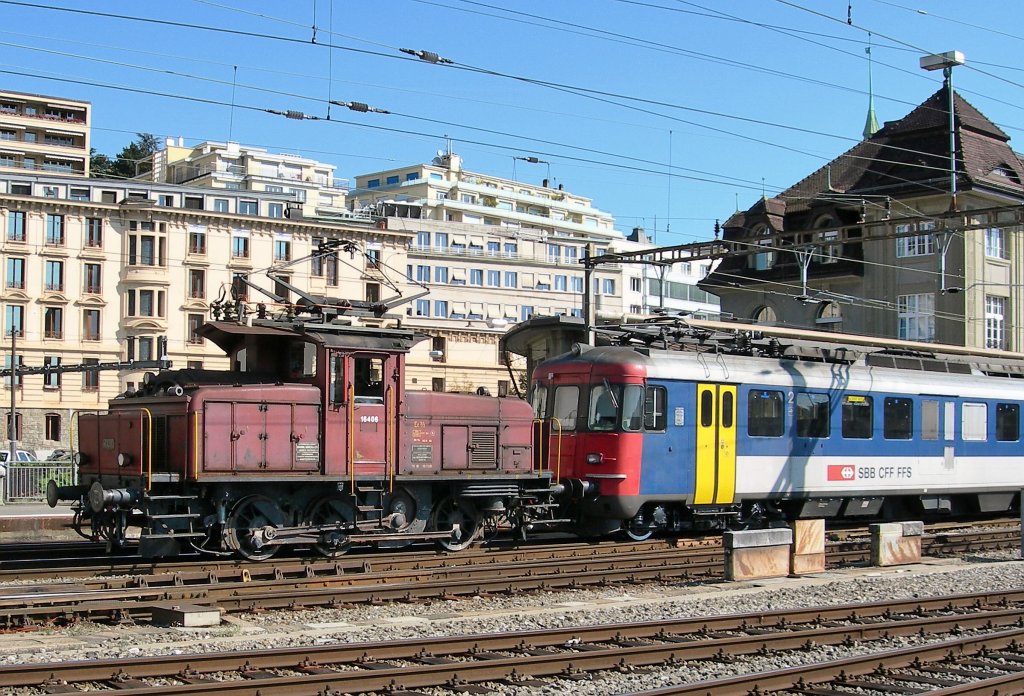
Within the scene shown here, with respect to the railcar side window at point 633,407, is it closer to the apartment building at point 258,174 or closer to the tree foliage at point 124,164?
the apartment building at point 258,174

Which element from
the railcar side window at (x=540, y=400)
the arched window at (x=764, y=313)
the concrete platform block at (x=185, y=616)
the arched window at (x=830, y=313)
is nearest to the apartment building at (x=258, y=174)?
the arched window at (x=764, y=313)

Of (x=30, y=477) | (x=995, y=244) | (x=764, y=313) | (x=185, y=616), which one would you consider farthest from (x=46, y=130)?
(x=185, y=616)

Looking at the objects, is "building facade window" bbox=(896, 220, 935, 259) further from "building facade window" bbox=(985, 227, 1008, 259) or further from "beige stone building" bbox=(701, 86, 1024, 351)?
"building facade window" bbox=(985, 227, 1008, 259)

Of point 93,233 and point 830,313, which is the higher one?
point 93,233

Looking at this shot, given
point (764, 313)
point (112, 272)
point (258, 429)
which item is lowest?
point (258, 429)

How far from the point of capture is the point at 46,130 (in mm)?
96375

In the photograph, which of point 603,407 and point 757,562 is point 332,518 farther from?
point 757,562

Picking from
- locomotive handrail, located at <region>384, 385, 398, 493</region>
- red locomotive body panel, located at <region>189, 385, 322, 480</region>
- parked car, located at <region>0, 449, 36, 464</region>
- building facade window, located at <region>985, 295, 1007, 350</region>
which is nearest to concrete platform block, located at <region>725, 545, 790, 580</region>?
locomotive handrail, located at <region>384, 385, 398, 493</region>

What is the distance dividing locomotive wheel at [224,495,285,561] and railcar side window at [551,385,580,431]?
5.92 m

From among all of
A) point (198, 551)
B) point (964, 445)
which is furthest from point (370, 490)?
point (964, 445)

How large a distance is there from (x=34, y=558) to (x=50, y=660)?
27.4ft

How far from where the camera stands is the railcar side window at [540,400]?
22.0m

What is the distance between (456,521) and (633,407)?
3.84m

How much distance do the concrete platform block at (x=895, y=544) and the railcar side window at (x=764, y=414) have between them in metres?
3.39
